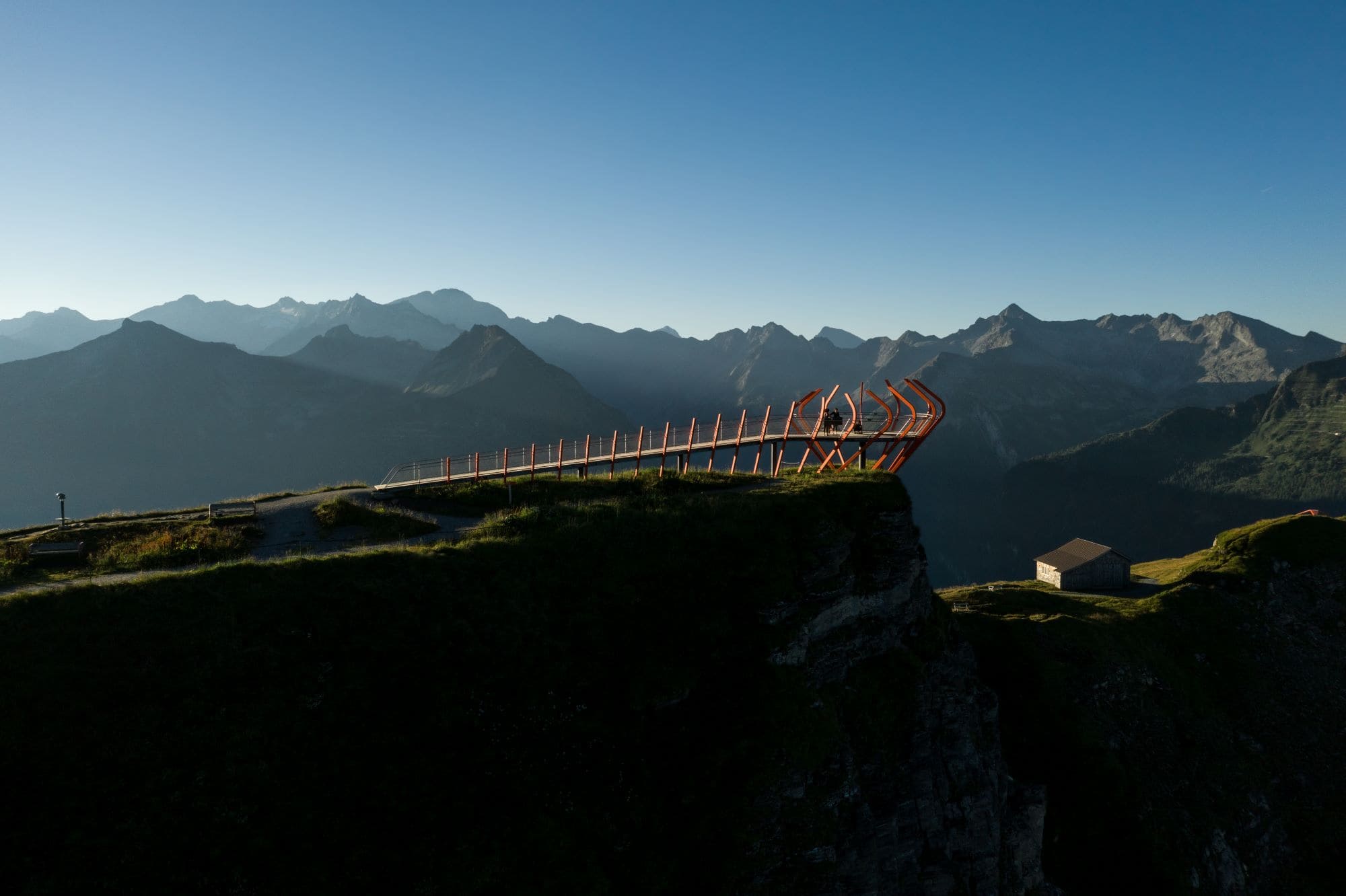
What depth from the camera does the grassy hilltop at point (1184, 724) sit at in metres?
43.0

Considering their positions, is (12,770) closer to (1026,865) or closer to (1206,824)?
(1026,865)

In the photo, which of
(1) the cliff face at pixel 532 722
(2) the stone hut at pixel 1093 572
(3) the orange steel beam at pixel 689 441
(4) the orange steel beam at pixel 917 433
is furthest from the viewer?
(2) the stone hut at pixel 1093 572

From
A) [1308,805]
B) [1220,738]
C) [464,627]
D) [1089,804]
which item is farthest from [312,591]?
[1308,805]

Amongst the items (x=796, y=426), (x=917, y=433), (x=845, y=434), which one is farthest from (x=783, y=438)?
(x=917, y=433)

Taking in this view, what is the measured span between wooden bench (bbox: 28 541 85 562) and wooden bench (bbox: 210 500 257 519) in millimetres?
7256

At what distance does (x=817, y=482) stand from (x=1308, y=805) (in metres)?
47.1

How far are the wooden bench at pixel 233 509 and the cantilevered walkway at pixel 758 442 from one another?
7.56m

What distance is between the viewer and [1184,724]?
51.1m

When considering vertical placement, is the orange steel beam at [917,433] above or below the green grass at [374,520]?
above

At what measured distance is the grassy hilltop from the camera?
43.0m

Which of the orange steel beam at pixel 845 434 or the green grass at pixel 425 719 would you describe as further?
the orange steel beam at pixel 845 434

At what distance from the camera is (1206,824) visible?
4494cm

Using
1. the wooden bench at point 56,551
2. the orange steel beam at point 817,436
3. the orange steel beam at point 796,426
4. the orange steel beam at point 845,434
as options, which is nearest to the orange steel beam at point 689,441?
the orange steel beam at point 796,426

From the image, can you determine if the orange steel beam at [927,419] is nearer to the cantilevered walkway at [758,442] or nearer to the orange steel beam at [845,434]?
the cantilevered walkway at [758,442]
